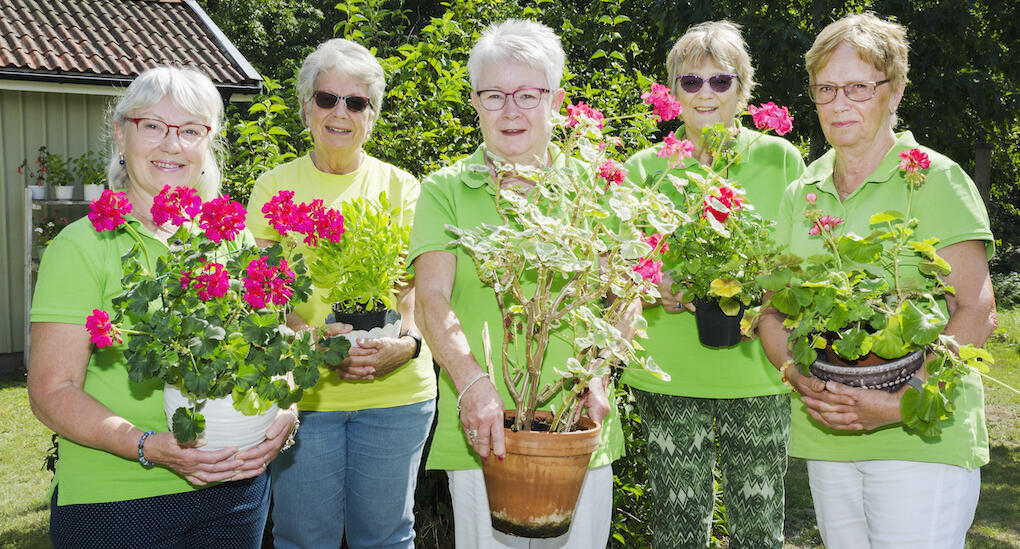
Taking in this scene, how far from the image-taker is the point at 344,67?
2.98 m

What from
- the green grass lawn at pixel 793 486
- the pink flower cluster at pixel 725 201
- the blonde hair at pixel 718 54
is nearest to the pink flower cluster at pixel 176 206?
the pink flower cluster at pixel 725 201

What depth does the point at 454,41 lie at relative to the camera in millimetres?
4688

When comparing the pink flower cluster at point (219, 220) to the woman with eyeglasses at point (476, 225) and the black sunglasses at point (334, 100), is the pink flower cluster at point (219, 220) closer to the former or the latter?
the woman with eyeglasses at point (476, 225)

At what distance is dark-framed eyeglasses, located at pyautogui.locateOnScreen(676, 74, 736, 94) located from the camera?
2.88 meters

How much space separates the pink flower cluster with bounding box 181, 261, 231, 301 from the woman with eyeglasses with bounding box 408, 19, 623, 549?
1.88ft

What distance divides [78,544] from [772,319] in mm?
1942

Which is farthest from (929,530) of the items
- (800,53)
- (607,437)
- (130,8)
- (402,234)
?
(130,8)

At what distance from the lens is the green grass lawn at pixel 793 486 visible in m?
4.82

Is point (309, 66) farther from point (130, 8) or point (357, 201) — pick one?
point (130, 8)

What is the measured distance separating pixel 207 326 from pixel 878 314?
157 centimetres

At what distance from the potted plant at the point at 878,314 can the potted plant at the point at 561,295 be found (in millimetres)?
361

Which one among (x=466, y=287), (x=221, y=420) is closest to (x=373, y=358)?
(x=466, y=287)

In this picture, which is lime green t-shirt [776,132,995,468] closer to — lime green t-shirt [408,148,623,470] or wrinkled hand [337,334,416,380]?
lime green t-shirt [408,148,623,470]

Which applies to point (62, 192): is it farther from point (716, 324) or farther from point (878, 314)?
point (878, 314)
